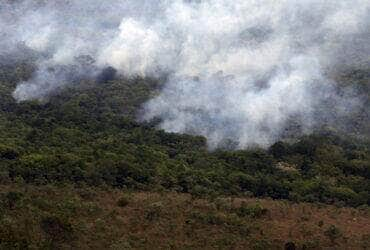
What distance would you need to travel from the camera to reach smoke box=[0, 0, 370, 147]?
47219mm

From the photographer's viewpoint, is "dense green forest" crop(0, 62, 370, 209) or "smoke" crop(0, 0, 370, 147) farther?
"smoke" crop(0, 0, 370, 147)

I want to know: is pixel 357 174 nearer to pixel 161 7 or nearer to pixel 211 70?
pixel 211 70

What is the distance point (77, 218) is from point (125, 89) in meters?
27.7

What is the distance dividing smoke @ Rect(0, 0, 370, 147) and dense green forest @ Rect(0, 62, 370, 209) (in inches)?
115

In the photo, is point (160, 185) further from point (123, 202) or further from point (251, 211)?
point (251, 211)

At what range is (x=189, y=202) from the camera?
30141mm

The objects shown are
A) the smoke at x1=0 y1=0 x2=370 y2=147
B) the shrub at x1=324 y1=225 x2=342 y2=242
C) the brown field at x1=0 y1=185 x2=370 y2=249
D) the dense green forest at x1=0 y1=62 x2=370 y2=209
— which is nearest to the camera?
the brown field at x1=0 y1=185 x2=370 y2=249

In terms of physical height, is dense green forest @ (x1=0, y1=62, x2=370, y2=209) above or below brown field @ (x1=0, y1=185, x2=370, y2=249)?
above

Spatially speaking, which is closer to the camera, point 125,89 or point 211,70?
point 125,89

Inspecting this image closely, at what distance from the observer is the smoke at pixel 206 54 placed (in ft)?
155

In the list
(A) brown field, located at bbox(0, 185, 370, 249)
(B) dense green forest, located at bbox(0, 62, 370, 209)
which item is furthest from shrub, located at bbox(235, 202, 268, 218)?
(B) dense green forest, located at bbox(0, 62, 370, 209)

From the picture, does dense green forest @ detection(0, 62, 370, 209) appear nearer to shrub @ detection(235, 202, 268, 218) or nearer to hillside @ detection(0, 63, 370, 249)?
hillside @ detection(0, 63, 370, 249)

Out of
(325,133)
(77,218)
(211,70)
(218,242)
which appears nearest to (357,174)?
(325,133)

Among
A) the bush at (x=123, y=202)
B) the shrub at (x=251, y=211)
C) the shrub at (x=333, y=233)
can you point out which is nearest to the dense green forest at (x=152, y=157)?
the bush at (x=123, y=202)
